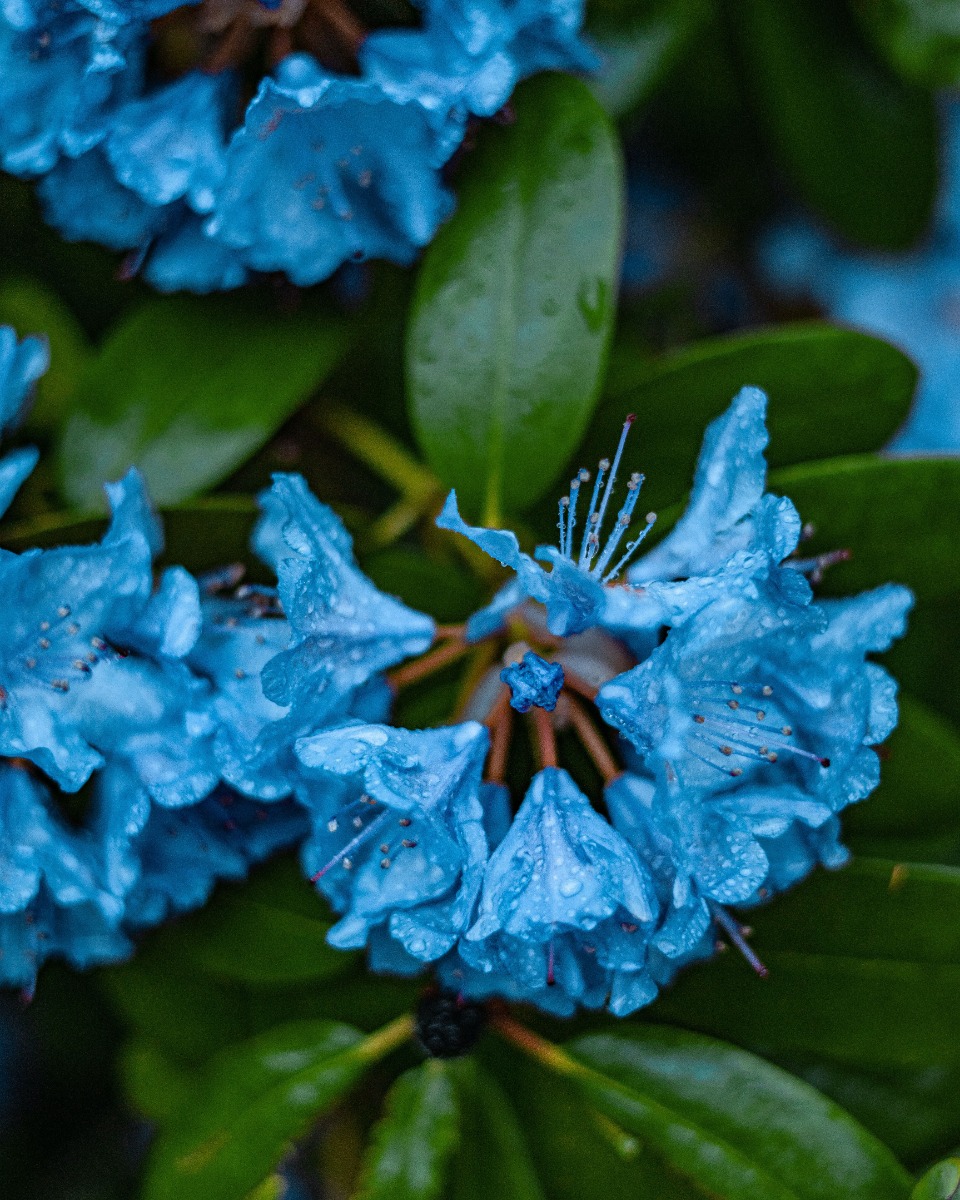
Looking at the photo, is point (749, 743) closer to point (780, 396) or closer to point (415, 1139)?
point (780, 396)

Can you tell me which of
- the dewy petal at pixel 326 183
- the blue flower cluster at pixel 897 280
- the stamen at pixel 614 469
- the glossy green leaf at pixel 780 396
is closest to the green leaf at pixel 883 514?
the glossy green leaf at pixel 780 396

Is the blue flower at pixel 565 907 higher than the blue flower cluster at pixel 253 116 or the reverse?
the reverse

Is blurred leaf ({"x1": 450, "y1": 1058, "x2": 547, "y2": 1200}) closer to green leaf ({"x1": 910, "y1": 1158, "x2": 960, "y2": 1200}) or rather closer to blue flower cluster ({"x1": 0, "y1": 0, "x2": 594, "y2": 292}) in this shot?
green leaf ({"x1": 910, "y1": 1158, "x2": 960, "y2": 1200})

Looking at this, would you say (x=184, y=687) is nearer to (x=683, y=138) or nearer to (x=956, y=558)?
(x=956, y=558)

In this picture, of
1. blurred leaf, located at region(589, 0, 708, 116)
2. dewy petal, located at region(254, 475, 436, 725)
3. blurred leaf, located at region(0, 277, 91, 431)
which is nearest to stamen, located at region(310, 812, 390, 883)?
dewy petal, located at region(254, 475, 436, 725)

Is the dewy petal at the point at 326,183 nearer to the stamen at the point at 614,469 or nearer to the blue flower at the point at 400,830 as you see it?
the stamen at the point at 614,469

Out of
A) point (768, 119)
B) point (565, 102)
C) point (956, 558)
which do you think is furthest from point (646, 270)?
point (956, 558)

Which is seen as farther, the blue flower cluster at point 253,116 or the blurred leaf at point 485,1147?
the blurred leaf at point 485,1147
